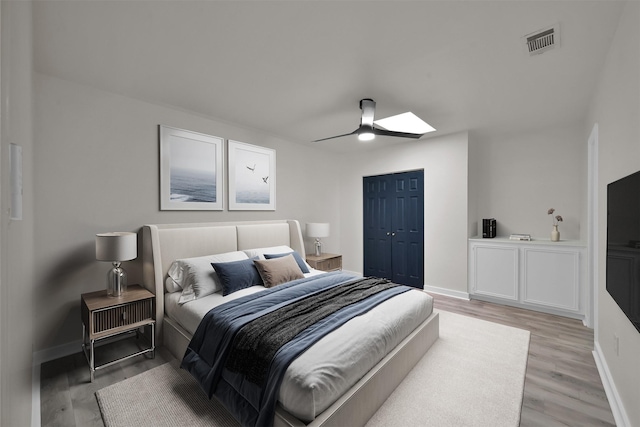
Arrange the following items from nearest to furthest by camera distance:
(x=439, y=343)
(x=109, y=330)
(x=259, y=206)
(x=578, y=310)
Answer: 1. (x=109, y=330)
2. (x=439, y=343)
3. (x=578, y=310)
4. (x=259, y=206)

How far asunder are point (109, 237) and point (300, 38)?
2279 millimetres

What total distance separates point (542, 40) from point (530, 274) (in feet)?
9.79

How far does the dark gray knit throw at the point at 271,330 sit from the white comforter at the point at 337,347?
192 millimetres

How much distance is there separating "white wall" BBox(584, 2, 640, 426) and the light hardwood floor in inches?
6.6

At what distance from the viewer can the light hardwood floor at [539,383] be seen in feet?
6.11

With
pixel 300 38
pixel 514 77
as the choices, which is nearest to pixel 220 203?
pixel 300 38

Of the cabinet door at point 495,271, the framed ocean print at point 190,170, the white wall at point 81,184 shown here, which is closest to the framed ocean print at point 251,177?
the framed ocean print at point 190,170

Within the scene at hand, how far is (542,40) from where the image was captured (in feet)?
6.61

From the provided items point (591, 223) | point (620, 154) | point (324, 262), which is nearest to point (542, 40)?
point (620, 154)

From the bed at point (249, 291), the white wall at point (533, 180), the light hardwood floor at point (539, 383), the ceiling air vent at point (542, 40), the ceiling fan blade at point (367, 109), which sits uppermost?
the ceiling air vent at point (542, 40)

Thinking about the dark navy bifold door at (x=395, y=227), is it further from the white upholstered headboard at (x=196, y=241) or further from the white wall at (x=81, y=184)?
the white wall at (x=81, y=184)

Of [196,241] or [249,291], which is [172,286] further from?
[249,291]

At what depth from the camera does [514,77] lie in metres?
2.55

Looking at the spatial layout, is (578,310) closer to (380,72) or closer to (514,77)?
(514,77)
